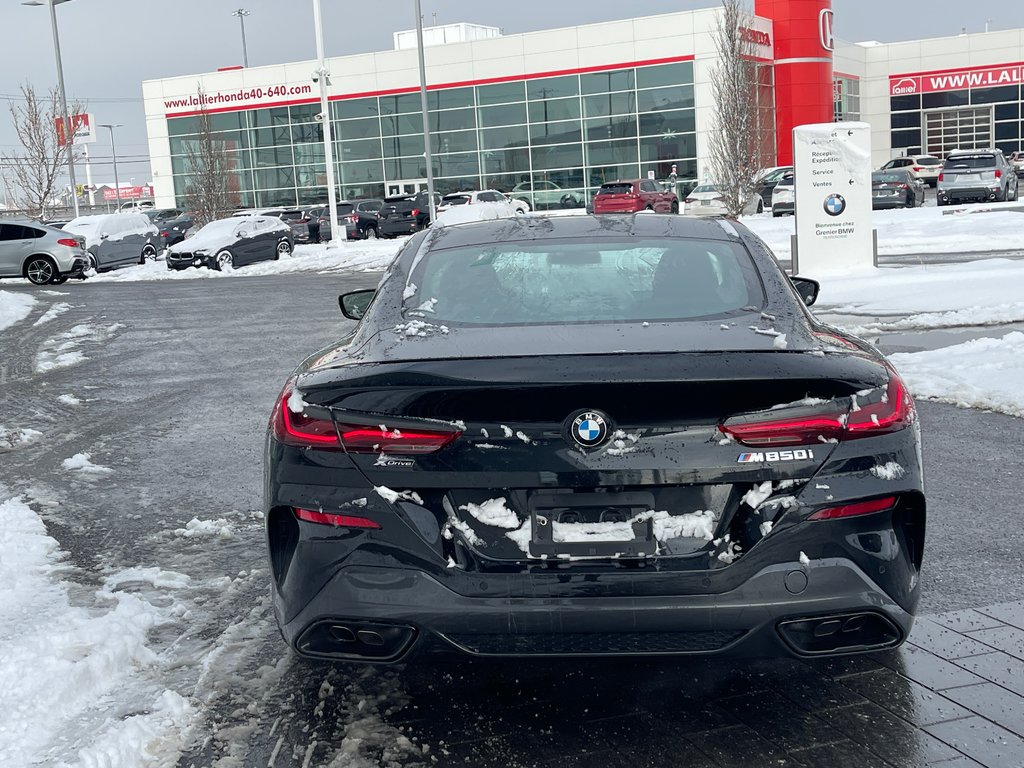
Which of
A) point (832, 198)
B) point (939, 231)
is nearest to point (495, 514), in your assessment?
point (832, 198)

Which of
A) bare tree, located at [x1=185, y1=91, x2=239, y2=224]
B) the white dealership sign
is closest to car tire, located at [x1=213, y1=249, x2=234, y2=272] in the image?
bare tree, located at [x1=185, y1=91, x2=239, y2=224]

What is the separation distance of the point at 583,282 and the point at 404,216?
121ft

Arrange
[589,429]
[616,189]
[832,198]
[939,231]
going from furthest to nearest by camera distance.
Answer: [616,189] < [939,231] < [832,198] < [589,429]

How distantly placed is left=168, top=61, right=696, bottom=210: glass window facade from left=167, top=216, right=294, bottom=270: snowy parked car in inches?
812

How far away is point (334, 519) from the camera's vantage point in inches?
127

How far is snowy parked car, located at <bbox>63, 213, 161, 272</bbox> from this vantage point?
32.4 meters

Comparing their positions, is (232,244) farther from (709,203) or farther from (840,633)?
(840,633)

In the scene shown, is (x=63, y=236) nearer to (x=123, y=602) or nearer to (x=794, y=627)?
(x=123, y=602)

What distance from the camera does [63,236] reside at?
28766 millimetres

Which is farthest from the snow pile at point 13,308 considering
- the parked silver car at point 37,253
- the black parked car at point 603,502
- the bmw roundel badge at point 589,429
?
the bmw roundel badge at point 589,429

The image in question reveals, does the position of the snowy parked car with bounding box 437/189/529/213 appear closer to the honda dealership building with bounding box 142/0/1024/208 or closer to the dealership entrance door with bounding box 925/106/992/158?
the honda dealership building with bounding box 142/0/1024/208

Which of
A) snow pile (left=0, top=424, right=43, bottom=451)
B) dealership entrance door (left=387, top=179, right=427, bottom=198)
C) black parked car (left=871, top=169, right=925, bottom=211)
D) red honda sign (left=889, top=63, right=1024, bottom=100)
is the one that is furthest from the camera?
red honda sign (left=889, top=63, right=1024, bottom=100)

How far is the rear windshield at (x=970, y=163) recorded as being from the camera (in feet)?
127

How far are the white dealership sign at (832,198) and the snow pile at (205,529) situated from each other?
1435cm
